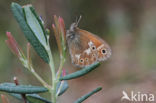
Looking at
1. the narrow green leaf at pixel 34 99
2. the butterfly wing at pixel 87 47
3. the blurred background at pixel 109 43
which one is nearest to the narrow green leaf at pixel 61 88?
the narrow green leaf at pixel 34 99

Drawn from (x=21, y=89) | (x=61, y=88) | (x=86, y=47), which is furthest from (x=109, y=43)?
(x=21, y=89)

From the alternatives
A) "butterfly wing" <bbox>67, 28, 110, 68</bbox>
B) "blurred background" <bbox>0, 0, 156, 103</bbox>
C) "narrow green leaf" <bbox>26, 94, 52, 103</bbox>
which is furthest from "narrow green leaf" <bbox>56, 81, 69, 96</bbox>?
"blurred background" <bbox>0, 0, 156, 103</bbox>

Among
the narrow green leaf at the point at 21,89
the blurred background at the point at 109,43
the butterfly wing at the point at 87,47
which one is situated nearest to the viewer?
the narrow green leaf at the point at 21,89

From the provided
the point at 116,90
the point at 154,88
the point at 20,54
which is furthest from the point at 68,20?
the point at 20,54

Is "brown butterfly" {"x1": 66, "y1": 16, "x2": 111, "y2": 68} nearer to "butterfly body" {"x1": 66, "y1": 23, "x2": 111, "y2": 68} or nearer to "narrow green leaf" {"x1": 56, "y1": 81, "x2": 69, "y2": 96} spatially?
"butterfly body" {"x1": 66, "y1": 23, "x2": 111, "y2": 68}

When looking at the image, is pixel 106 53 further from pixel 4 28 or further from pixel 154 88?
pixel 4 28

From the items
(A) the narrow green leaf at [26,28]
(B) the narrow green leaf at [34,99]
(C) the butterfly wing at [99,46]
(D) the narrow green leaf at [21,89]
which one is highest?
(A) the narrow green leaf at [26,28]

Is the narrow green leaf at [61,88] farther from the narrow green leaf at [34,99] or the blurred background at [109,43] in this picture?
the blurred background at [109,43]
